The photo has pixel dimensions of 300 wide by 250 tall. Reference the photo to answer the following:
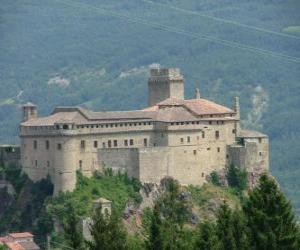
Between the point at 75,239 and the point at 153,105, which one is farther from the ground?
the point at 153,105

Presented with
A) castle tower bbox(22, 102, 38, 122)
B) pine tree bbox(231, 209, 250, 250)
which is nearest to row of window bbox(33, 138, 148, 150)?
castle tower bbox(22, 102, 38, 122)

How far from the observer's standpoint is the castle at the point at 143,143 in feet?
374

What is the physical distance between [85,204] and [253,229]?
3092cm

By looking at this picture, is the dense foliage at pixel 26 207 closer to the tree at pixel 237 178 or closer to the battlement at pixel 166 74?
the tree at pixel 237 178

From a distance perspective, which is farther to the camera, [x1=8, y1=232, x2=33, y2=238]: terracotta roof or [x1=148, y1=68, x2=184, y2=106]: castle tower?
[x1=148, y1=68, x2=184, y2=106]: castle tower

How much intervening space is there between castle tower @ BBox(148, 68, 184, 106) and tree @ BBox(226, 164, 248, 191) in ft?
26.1

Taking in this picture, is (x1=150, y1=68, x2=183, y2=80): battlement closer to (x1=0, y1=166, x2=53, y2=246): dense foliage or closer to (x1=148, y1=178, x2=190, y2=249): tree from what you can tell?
(x1=0, y1=166, x2=53, y2=246): dense foliage

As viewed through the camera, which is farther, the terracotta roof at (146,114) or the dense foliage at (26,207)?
the terracotta roof at (146,114)

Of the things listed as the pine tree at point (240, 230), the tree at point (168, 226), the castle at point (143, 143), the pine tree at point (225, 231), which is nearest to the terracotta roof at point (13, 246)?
the castle at point (143, 143)

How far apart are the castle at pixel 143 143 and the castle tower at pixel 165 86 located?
388 cm

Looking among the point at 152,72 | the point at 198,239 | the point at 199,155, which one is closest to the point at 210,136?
the point at 199,155

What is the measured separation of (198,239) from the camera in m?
84.4

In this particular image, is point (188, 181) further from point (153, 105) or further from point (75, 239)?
point (75, 239)

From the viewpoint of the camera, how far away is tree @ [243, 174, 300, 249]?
82.4 metres
